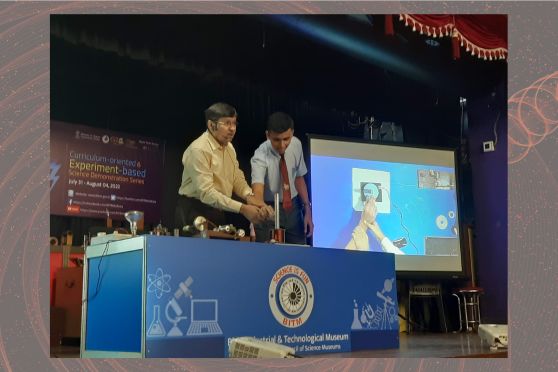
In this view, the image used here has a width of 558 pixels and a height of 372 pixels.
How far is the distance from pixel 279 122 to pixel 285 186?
45cm

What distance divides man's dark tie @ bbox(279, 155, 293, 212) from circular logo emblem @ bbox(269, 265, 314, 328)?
1.73m

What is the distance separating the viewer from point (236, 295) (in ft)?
8.81

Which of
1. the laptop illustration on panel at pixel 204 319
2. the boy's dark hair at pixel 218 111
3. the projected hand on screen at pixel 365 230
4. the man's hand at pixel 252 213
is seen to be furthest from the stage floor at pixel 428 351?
the boy's dark hair at pixel 218 111

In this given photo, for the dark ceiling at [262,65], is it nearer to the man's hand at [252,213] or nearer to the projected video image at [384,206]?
the projected video image at [384,206]

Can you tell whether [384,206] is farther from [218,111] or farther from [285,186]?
[218,111]

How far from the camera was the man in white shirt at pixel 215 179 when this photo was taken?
423cm

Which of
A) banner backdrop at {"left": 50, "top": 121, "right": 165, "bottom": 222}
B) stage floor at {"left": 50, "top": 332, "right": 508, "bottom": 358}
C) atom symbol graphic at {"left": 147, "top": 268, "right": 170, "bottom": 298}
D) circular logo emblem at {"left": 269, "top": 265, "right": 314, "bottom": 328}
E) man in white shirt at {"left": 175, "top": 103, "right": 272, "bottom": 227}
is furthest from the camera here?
man in white shirt at {"left": 175, "top": 103, "right": 272, "bottom": 227}

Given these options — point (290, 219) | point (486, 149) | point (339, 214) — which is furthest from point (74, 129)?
point (486, 149)

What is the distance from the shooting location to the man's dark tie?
15.3ft

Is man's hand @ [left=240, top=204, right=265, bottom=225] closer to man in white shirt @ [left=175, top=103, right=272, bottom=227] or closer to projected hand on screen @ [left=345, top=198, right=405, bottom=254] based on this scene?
man in white shirt @ [left=175, top=103, right=272, bottom=227]

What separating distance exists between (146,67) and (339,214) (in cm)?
169

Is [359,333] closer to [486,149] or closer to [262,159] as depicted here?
[262,159]

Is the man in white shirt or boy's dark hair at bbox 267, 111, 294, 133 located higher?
boy's dark hair at bbox 267, 111, 294, 133

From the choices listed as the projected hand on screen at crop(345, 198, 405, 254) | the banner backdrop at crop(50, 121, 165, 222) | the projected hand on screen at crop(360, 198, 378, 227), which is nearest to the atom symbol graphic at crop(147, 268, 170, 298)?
the banner backdrop at crop(50, 121, 165, 222)
